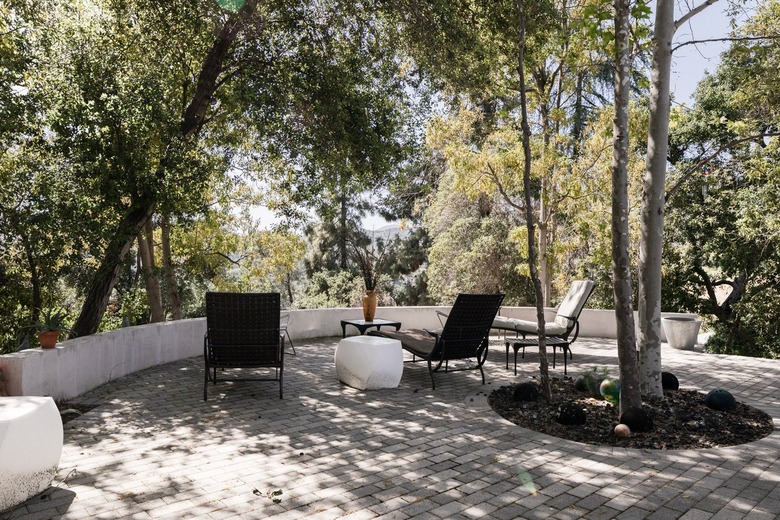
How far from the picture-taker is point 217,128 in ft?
34.0

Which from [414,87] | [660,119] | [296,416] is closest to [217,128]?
[414,87]

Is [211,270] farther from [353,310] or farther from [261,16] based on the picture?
[261,16]

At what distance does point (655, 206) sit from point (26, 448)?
522cm

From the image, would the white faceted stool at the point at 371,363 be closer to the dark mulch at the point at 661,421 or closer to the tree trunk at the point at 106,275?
the dark mulch at the point at 661,421

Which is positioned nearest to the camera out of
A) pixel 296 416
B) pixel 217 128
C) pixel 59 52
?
pixel 296 416

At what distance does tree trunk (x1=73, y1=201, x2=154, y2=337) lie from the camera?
6.70m

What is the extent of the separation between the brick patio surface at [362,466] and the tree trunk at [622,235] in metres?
0.74

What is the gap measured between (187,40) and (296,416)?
19.7 ft

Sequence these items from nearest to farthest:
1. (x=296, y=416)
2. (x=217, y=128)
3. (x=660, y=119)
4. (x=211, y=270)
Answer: (x=296, y=416)
(x=660, y=119)
(x=217, y=128)
(x=211, y=270)

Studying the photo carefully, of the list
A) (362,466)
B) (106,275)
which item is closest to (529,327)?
(362,466)

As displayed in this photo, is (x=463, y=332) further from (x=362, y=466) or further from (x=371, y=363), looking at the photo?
(x=362, y=466)

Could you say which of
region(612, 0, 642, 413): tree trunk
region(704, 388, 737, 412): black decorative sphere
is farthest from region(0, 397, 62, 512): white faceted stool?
region(704, 388, 737, 412): black decorative sphere

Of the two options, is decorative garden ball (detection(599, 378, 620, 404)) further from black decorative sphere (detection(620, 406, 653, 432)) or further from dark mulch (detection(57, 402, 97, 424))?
dark mulch (detection(57, 402, 97, 424))

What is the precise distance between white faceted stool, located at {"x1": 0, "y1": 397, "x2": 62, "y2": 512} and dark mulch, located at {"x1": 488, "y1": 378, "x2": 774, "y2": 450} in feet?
11.1
